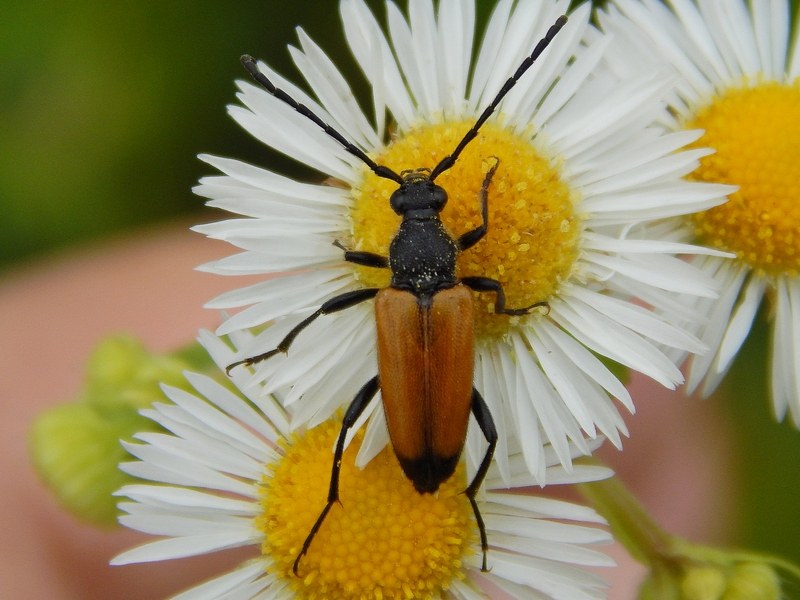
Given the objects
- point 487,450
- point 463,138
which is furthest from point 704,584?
point 463,138

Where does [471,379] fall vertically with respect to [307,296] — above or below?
below

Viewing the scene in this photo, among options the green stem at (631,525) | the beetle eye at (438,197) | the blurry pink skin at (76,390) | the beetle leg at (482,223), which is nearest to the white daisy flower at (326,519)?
Answer: the green stem at (631,525)

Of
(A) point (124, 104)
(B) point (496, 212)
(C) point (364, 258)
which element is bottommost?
(C) point (364, 258)

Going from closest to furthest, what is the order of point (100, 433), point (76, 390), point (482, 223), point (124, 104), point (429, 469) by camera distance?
point (429, 469)
point (482, 223)
point (100, 433)
point (76, 390)
point (124, 104)

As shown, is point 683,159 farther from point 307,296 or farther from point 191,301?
point 191,301

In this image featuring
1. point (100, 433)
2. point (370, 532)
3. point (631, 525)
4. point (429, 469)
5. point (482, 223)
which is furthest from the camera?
point (100, 433)

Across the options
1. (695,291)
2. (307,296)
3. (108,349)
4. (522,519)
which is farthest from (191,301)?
(695,291)

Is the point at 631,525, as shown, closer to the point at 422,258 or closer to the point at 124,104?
the point at 422,258
